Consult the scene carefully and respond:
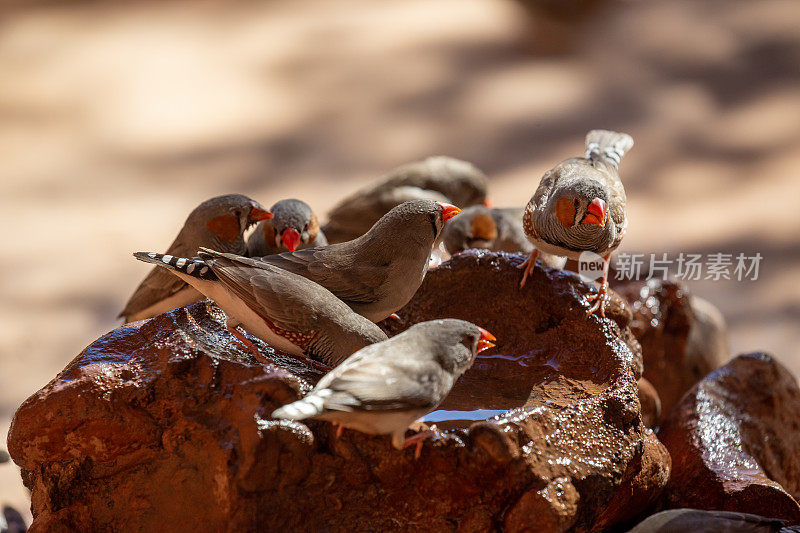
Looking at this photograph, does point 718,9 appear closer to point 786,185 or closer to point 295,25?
point 786,185

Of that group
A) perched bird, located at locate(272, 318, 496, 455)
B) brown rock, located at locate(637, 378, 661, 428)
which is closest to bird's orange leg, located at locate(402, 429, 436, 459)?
perched bird, located at locate(272, 318, 496, 455)

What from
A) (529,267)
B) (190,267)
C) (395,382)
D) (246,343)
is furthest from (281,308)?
(529,267)

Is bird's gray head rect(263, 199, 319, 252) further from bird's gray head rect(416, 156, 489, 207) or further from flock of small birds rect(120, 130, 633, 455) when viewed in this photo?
bird's gray head rect(416, 156, 489, 207)

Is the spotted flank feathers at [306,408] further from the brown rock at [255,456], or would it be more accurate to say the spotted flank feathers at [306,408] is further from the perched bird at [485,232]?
the perched bird at [485,232]

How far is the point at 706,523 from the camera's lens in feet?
10.3

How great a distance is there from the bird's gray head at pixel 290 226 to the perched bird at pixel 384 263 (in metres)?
1.10

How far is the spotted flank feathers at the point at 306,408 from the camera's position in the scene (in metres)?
2.51

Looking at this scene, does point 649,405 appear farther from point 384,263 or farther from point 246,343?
point 246,343

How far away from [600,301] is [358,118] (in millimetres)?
5264

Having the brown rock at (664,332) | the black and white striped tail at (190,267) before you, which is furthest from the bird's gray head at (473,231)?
the black and white striped tail at (190,267)

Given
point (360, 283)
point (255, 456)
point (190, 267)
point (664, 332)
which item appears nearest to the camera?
point (255, 456)

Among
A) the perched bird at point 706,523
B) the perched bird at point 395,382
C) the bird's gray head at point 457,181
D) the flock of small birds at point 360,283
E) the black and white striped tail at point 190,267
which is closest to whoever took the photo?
the perched bird at point 395,382

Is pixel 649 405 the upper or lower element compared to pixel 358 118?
lower

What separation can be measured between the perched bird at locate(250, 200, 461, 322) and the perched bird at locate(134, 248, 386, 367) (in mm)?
298
